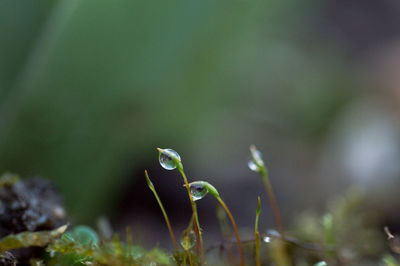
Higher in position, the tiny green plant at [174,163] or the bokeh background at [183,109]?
the tiny green plant at [174,163]

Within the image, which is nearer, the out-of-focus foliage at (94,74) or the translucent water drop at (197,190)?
Result: the translucent water drop at (197,190)

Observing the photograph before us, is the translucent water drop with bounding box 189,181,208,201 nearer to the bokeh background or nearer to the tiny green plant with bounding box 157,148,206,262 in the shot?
the tiny green plant with bounding box 157,148,206,262

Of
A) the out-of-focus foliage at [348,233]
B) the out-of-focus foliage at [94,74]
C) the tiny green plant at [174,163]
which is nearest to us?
the tiny green plant at [174,163]

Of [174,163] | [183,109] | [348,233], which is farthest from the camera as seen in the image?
[183,109]

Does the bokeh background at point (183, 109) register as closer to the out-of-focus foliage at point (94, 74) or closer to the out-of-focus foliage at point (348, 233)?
the out-of-focus foliage at point (94, 74)

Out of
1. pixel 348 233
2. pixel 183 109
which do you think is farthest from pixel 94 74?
pixel 348 233

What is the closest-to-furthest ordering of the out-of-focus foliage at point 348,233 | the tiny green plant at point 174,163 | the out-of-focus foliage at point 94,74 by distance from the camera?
the tiny green plant at point 174,163 → the out-of-focus foliage at point 348,233 → the out-of-focus foliage at point 94,74

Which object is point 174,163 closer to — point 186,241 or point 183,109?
point 186,241

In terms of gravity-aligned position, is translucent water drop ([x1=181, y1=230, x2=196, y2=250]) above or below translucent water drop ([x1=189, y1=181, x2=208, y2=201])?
below

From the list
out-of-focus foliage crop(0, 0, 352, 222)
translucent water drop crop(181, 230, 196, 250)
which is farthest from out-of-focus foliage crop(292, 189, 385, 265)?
out-of-focus foliage crop(0, 0, 352, 222)

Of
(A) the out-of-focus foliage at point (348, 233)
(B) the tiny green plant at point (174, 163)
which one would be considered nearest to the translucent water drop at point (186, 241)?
(B) the tiny green plant at point (174, 163)
